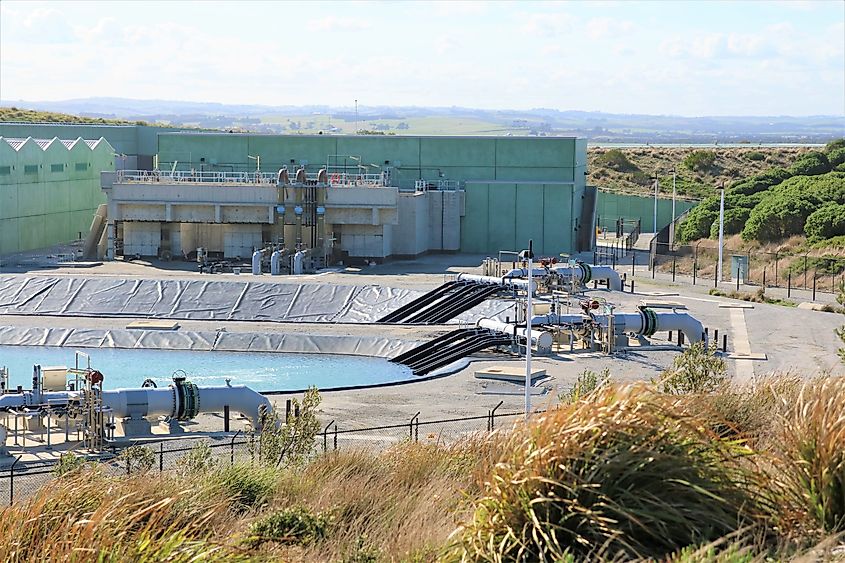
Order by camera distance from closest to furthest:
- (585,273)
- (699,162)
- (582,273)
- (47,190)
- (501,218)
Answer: (582,273) → (585,273) → (501,218) → (47,190) → (699,162)

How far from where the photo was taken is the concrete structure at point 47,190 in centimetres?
5934

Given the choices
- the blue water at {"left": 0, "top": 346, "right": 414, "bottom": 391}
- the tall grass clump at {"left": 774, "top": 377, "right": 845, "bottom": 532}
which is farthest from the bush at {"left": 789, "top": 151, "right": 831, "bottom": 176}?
the tall grass clump at {"left": 774, "top": 377, "right": 845, "bottom": 532}

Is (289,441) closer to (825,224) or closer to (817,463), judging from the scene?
(817,463)

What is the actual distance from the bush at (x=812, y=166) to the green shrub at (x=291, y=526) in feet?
264

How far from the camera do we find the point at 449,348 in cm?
3909

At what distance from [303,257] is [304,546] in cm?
4335

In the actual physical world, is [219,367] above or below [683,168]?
below

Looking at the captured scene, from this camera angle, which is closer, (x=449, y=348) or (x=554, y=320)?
(x=554, y=320)

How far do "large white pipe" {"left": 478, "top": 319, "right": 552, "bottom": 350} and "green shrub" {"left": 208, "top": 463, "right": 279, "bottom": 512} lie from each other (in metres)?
23.6

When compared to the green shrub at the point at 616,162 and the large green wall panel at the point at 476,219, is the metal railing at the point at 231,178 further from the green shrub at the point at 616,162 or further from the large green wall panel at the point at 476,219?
the green shrub at the point at 616,162

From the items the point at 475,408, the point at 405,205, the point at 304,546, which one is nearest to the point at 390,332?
the point at 475,408

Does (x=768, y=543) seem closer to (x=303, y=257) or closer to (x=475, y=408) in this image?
(x=475, y=408)

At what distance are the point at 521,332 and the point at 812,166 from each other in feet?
183

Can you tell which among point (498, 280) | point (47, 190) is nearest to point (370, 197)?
point (498, 280)
